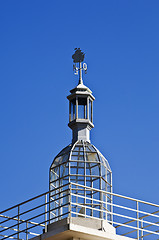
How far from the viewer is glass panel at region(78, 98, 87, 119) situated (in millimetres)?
29312

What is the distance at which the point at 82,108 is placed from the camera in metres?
29.4

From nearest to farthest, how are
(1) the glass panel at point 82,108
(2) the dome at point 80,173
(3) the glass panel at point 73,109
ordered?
(2) the dome at point 80,173
(1) the glass panel at point 82,108
(3) the glass panel at point 73,109

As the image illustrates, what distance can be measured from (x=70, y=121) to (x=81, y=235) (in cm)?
644

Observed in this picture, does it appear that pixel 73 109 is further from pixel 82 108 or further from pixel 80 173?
pixel 80 173

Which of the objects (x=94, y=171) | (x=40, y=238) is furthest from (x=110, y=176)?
(x=40, y=238)

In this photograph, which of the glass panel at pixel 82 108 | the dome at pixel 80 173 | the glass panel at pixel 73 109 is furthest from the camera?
the glass panel at pixel 73 109

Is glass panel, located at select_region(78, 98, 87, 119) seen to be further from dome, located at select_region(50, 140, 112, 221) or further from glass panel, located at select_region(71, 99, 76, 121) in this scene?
dome, located at select_region(50, 140, 112, 221)

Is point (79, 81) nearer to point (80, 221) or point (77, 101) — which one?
point (77, 101)

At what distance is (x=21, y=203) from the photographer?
26.1 meters

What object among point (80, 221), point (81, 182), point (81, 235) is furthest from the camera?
point (81, 182)

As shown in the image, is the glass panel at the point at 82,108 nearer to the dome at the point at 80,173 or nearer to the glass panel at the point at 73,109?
the glass panel at the point at 73,109

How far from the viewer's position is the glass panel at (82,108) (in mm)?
29312

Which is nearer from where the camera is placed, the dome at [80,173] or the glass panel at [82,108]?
the dome at [80,173]

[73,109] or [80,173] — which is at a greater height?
[73,109]
